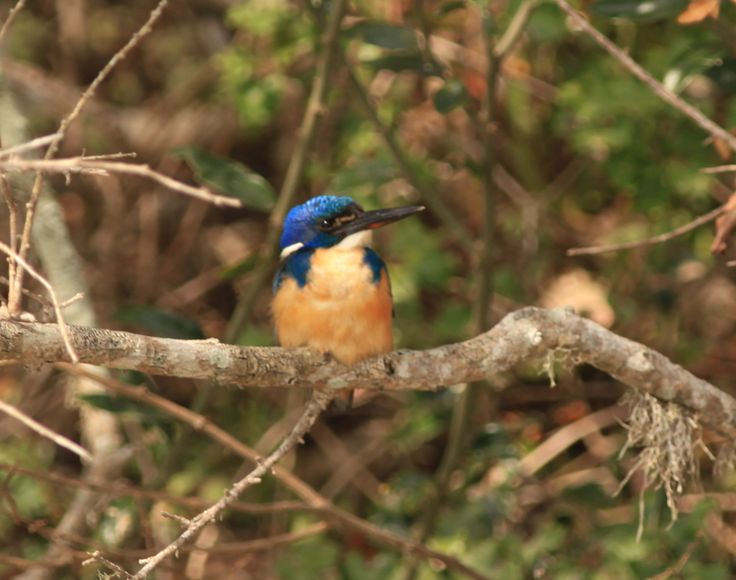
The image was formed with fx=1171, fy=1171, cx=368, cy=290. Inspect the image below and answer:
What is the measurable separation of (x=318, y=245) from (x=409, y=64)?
81 cm

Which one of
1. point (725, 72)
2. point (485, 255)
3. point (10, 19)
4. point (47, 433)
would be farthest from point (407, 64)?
point (47, 433)

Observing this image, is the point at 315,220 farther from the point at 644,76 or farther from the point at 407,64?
the point at 644,76

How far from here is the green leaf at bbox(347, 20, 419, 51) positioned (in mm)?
A: 3807

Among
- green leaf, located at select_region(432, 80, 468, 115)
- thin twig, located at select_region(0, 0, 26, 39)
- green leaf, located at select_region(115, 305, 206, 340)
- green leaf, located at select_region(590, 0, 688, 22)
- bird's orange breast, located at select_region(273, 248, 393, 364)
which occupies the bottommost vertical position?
bird's orange breast, located at select_region(273, 248, 393, 364)

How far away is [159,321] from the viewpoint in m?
4.00

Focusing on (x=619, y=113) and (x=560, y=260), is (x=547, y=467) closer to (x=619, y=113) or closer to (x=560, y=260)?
(x=560, y=260)

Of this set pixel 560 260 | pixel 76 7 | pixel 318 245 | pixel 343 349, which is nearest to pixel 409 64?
pixel 318 245

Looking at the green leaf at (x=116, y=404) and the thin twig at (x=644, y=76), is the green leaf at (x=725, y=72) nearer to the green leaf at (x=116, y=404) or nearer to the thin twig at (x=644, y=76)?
the thin twig at (x=644, y=76)

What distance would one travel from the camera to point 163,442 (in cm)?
460

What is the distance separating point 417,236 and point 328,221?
4.33ft

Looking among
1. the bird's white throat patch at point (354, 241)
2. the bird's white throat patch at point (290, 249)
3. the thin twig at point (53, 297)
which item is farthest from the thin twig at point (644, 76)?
the thin twig at point (53, 297)

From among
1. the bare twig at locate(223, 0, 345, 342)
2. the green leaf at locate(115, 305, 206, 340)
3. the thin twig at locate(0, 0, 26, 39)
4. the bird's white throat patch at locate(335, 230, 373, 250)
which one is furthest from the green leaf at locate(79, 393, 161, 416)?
the thin twig at locate(0, 0, 26, 39)

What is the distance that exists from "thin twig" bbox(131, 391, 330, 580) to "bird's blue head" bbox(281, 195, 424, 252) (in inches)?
27.3

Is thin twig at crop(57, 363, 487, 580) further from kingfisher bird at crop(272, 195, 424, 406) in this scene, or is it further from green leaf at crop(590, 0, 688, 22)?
green leaf at crop(590, 0, 688, 22)
